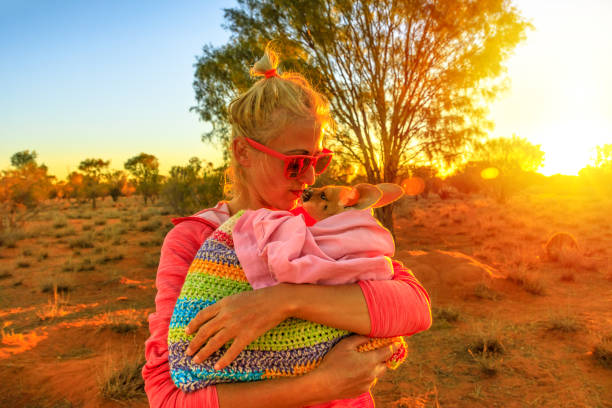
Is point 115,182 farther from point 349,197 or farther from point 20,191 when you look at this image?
point 349,197

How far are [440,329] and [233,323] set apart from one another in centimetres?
Answer: 692

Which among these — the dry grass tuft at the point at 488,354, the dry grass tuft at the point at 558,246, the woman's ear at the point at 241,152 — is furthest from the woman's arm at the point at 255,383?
the dry grass tuft at the point at 558,246

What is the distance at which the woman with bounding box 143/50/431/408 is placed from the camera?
104 cm

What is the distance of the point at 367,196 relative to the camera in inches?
55.1

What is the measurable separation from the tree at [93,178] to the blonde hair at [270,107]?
4545 centimetres

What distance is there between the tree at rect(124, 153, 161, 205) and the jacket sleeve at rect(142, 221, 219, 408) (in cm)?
4544

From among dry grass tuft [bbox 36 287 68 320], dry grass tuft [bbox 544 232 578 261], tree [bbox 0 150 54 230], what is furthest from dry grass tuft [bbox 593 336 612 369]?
tree [bbox 0 150 54 230]

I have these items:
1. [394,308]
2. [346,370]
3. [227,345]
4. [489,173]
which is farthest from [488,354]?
[489,173]

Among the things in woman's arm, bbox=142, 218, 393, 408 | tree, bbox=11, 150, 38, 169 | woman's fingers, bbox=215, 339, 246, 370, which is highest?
tree, bbox=11, 150, 38, 169

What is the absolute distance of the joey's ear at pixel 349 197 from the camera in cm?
138

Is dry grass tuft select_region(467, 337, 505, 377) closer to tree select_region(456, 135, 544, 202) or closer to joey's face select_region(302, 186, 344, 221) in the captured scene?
joey's face select_region(302, 186, 344, 221)

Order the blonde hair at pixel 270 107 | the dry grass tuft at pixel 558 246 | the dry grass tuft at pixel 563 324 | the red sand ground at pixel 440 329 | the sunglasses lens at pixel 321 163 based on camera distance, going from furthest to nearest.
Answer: the dry grass tuft at pixel 558 246
the dry grass tuft at pixel 563 324
the red sand ground at pixel 440 329
the sunglasses lens at pixel 321 163
the blonde hair at pixel 270 107

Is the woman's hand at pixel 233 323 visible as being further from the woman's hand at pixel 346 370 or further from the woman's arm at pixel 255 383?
the woman's hand at pixel 346 370

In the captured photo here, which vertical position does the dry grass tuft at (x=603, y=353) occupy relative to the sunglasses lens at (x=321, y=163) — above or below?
below
